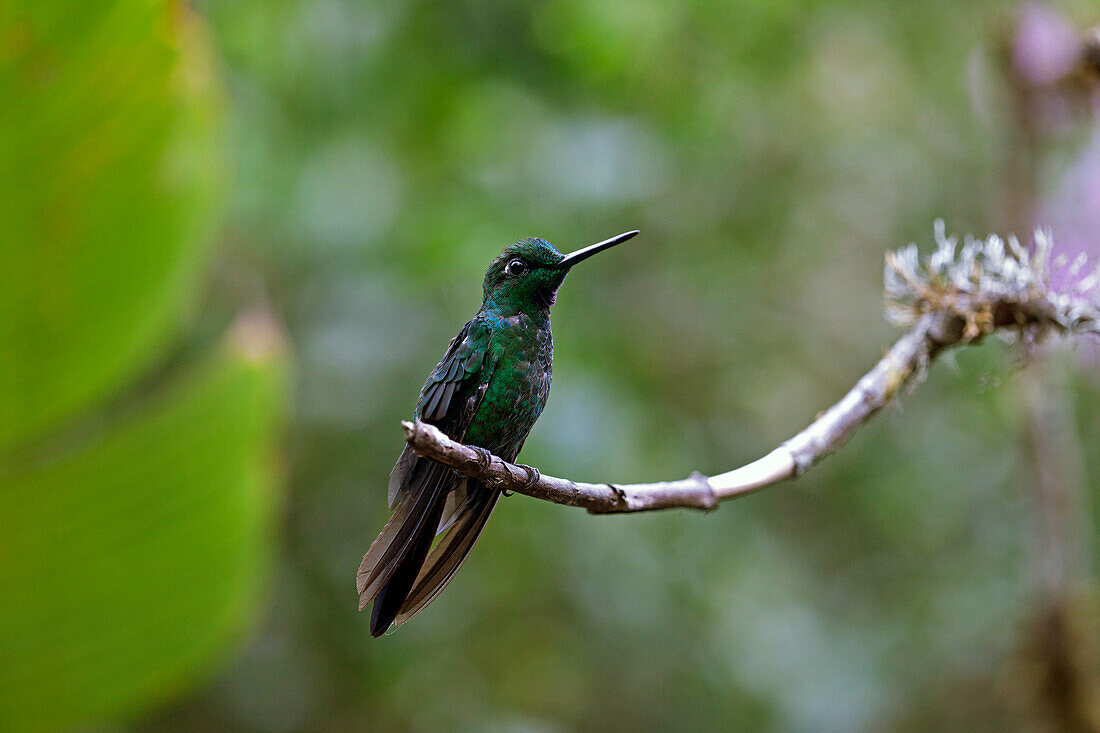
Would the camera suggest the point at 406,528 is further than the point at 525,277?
No

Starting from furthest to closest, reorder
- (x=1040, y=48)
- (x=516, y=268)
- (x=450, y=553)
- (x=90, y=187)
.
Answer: (x=1040, y=48) → (x=90, y=187) → (x=516, y=268) → (x=450, y=553)

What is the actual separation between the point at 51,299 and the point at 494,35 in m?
1.80

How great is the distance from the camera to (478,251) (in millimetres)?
2549

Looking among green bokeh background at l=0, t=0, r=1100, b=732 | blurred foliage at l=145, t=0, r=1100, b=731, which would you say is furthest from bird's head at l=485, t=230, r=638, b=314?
blurred foliage at l=145, t=0, r=1100, b=731

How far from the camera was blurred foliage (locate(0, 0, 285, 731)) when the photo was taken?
5.50ft

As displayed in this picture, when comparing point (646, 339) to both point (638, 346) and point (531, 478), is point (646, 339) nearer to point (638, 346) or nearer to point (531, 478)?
point (638, 346)

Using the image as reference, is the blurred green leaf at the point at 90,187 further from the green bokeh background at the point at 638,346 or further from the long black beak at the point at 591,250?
the long black beak at the point at 591,250

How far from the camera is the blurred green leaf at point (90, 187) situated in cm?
166

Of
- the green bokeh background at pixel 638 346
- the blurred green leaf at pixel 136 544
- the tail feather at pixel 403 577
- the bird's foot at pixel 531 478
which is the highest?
the green bokeh background at pixel 638 346

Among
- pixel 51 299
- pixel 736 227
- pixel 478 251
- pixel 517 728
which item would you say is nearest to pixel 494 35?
pixel 478 251

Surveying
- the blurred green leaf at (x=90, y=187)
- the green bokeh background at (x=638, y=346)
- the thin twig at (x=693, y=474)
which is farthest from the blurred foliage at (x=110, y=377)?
the thin twig at (x=693, y=474)

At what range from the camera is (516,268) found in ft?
3.56

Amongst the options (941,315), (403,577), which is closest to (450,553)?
(403,577)

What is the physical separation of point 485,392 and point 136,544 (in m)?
1.03
